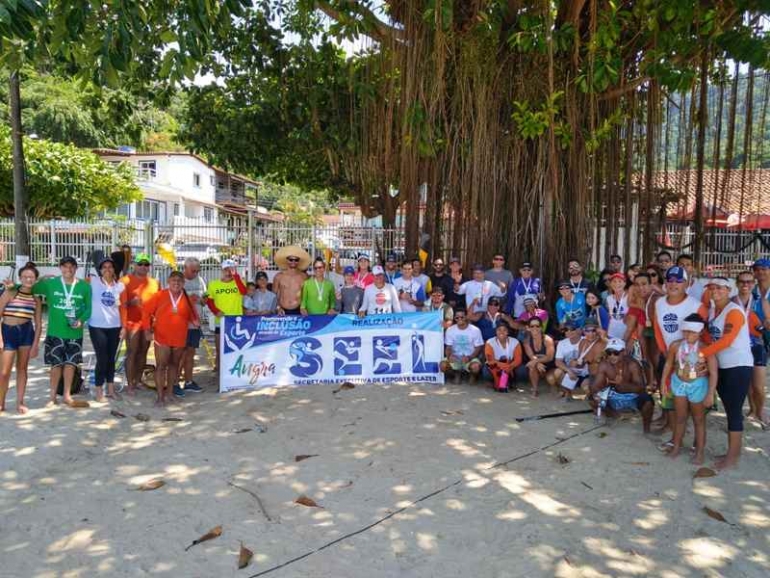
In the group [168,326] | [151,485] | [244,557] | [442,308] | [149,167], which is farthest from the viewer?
[149,167]

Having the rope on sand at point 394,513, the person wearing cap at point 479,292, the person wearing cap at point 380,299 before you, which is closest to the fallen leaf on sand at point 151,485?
the rope on sand at point 394,513

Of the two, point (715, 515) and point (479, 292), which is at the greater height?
point (479, 292)

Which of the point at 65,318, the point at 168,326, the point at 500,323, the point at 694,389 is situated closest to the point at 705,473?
the point at 694,389

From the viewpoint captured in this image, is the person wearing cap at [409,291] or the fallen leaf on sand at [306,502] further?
the person wearing cap at [409,291]

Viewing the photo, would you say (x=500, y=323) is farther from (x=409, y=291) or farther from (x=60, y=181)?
(x=60, y=181)

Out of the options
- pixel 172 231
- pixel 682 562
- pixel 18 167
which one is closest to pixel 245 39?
pixel 172 231

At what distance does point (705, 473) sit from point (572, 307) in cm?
311

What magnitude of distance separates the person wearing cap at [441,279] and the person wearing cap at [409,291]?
21cm

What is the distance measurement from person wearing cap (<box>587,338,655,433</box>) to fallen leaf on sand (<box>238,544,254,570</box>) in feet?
12.8

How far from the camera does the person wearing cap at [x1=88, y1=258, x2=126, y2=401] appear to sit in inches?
258

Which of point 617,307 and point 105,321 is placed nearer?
point 105,321

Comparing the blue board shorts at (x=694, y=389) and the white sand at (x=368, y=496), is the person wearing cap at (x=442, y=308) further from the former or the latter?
the blue board shorts at (x=694, y=389)

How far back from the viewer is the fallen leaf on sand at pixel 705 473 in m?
4.70

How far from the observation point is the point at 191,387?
732 cm
